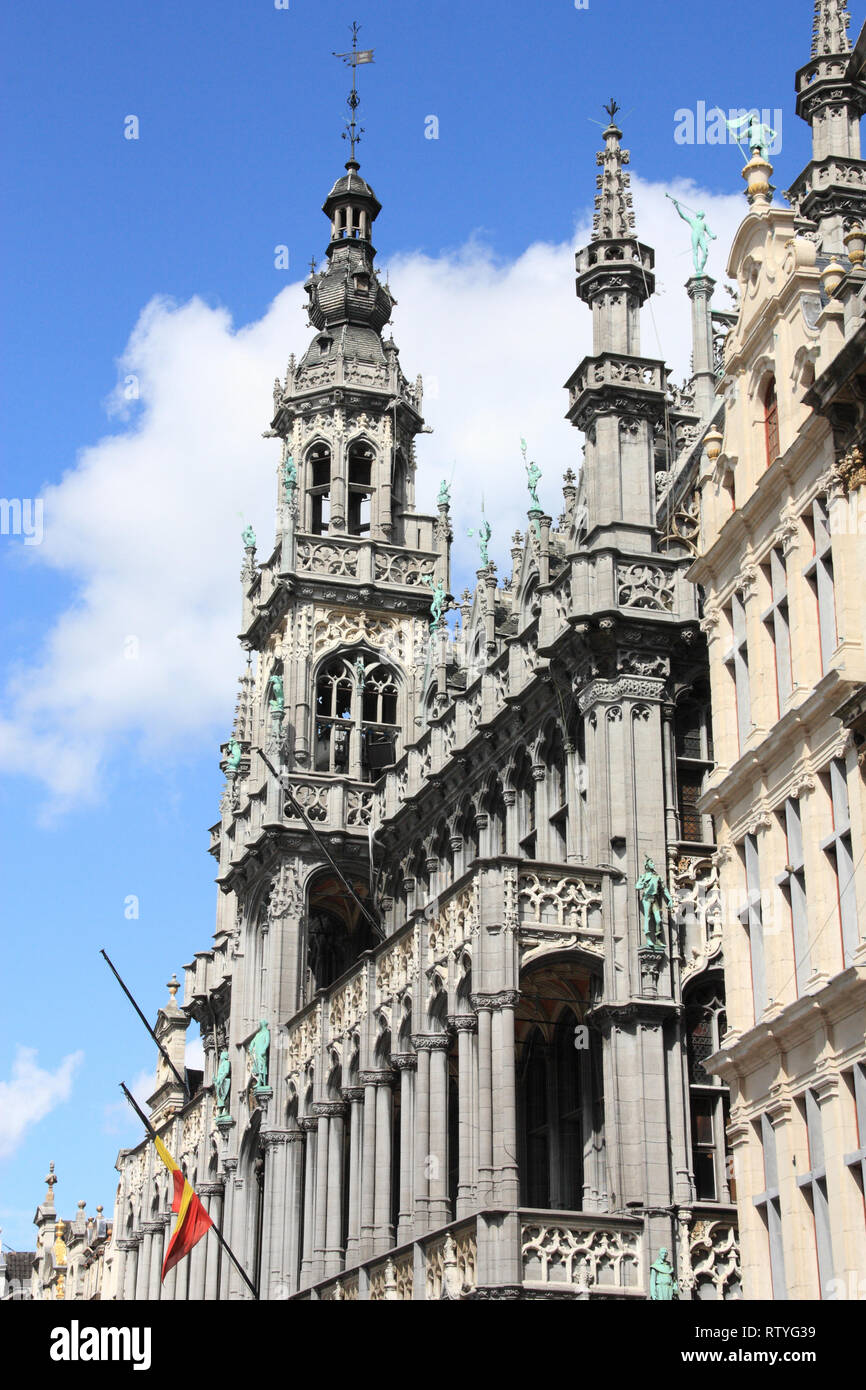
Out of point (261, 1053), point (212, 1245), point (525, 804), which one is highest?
point (525, 804)

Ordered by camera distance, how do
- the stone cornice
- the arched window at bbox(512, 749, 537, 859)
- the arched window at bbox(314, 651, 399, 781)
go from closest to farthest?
the stone cornice
the arched window at bbox(512, 749, 537, 859)
the arched window at bbox(314, 651, 399, 781)

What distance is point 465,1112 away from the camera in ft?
116

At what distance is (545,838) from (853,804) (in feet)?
44.2

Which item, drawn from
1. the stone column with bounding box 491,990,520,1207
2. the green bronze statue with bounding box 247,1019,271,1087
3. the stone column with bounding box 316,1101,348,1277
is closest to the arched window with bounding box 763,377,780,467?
the stone column with bounding box 491,990,520,1207

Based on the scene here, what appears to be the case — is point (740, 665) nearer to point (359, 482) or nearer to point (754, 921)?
point (754, 921)

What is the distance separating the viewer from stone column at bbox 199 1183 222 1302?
164 ft

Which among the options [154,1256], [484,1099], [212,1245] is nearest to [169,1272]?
[154,1256]

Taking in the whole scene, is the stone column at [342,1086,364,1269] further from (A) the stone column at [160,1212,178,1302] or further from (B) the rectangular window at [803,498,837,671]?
(B) the rectangular window at [803,498,837,671]

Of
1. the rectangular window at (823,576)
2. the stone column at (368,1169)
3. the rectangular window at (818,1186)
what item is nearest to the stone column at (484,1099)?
the stone column at (368,1169)

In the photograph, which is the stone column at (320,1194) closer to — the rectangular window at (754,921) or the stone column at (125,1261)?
the rectangular window at (754,921)

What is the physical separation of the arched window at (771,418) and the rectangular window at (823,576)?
90.8 inches

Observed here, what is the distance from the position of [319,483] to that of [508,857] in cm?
2215

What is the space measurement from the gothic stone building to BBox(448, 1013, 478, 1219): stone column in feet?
0.22

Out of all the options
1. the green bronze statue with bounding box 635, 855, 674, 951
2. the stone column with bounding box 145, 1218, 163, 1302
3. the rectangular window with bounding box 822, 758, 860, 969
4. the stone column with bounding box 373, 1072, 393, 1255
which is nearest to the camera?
the rectangular window with bounding box 822, 758, 860, 969
